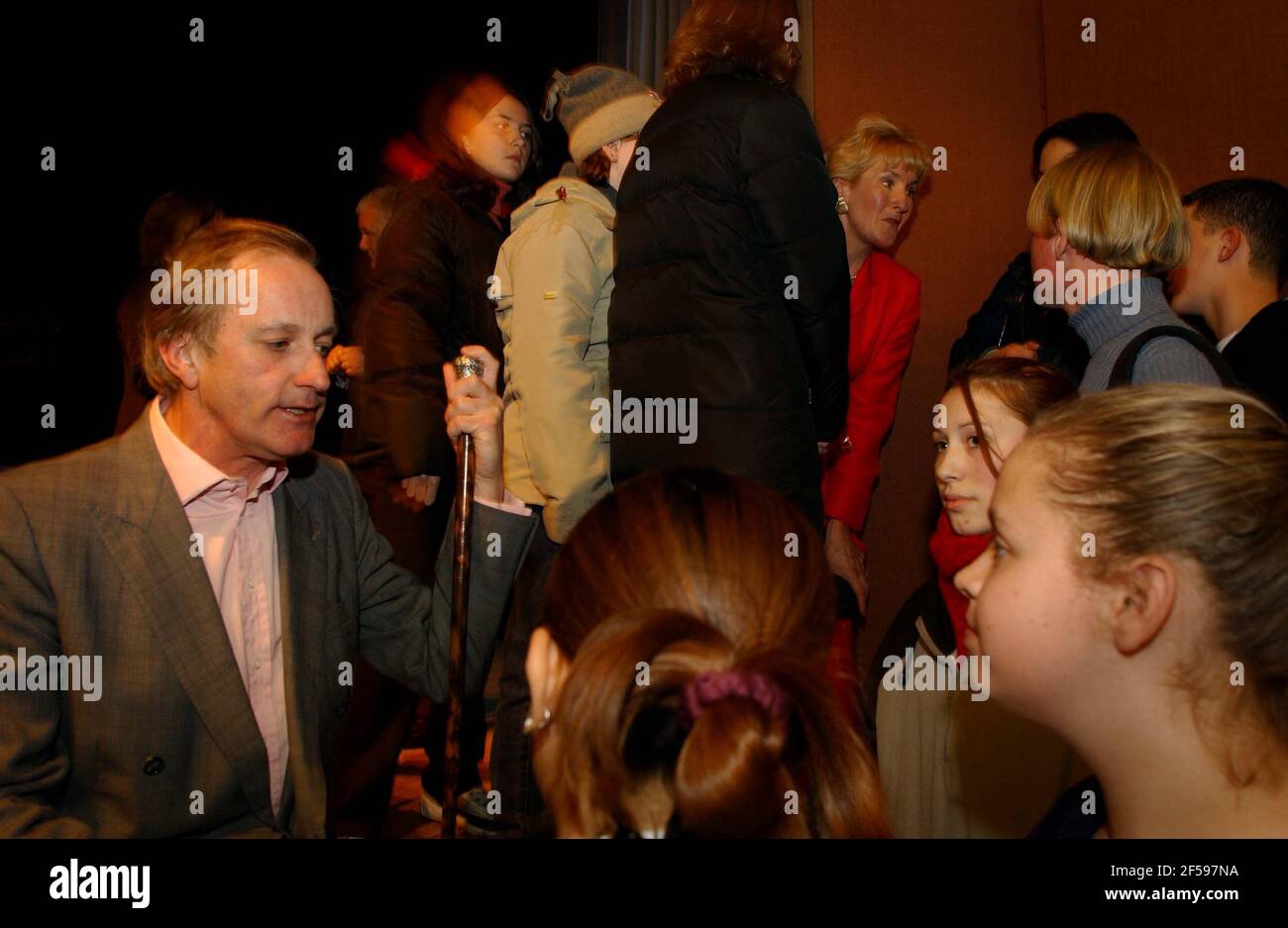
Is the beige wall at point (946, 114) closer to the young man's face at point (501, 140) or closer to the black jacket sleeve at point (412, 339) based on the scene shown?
the young man's face at point (501, 140)

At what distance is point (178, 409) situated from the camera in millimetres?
1820

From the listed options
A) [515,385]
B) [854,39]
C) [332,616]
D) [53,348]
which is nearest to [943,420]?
[515,385]

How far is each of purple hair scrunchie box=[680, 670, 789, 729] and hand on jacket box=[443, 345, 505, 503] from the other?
973mm

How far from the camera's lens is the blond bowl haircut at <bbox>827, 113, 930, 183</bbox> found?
3355 mm

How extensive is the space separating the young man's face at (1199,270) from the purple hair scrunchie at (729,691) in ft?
7.50

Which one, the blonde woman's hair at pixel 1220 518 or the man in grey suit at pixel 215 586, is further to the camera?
the man in grey suit at pixel 215 586

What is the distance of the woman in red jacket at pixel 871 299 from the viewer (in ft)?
10.4

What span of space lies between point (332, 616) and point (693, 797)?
1106mm

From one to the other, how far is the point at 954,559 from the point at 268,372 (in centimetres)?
151

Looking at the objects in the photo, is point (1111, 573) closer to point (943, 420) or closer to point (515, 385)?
point (943, 420)

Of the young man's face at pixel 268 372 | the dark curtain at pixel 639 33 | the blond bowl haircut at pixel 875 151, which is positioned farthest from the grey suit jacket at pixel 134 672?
the dark curtain at pixel 639 33

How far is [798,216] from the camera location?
2.32m

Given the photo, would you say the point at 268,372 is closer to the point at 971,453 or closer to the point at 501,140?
the point at 971,453

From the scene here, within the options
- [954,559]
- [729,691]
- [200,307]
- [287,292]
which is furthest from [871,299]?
[729,691]
